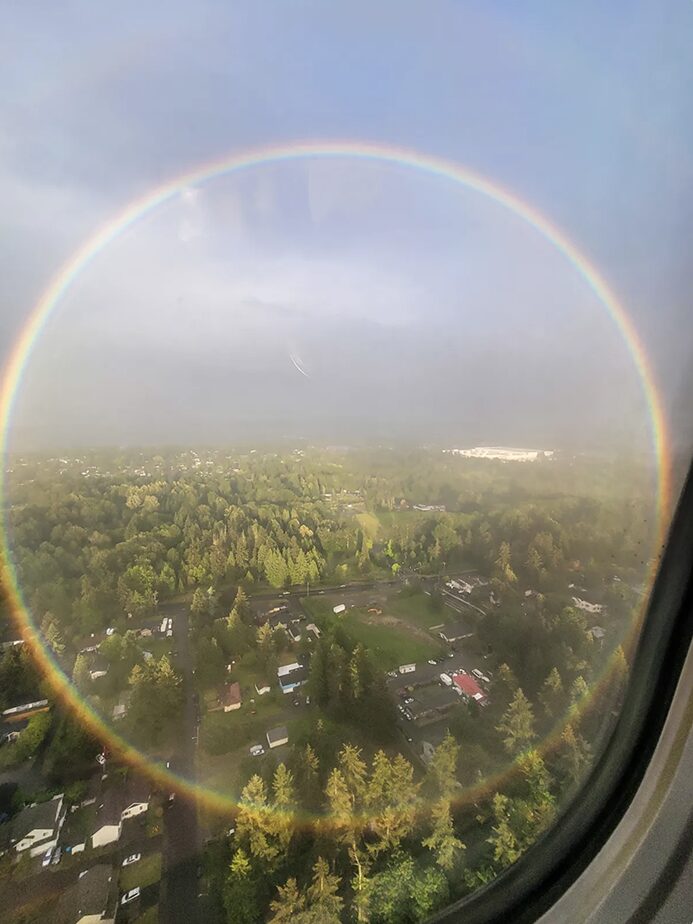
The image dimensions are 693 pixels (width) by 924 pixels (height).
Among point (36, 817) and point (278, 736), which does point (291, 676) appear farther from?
point (36, 817)

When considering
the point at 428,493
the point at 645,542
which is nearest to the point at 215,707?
the point at 428,493

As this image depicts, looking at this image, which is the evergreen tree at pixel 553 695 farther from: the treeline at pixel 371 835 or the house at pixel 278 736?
the house at pixel 278 736

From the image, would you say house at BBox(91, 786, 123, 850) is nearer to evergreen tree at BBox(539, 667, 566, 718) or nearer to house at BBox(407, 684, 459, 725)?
house at BBox(407, 684, 459, 725)

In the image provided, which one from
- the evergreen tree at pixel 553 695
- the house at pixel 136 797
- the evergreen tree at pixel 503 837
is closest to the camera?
the evergreen tree at pixel 503 837

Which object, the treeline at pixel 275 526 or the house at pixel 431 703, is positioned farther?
the treeline at pixel 275 526

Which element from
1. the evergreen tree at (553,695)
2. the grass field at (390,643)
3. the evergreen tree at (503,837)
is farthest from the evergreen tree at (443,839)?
the grass field at (390,643)

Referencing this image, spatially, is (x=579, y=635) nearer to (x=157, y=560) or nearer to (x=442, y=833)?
(x=442, y=833)
